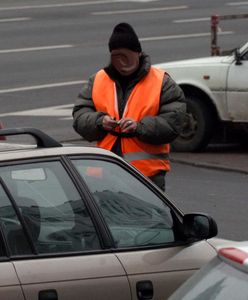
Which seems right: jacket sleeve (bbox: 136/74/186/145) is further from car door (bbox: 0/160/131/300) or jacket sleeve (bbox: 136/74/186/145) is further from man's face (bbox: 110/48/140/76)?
car door (bbox: 0/160/131/300)

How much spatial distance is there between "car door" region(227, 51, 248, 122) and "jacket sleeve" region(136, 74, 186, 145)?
6531mm

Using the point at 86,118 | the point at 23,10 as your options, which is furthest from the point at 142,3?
the point at 86,118

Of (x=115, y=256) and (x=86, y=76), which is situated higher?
(x=115, y=256)

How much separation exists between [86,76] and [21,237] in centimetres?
1652

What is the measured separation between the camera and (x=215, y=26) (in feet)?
62.8

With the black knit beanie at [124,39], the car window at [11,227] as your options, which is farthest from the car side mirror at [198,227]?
the black knit beanie at [124,39]

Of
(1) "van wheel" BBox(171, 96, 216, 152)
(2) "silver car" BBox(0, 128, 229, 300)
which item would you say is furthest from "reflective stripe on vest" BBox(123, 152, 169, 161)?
(1) "van wheel" BBox(171, 96, 216, 152)

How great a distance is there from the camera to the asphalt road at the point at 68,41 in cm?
1933

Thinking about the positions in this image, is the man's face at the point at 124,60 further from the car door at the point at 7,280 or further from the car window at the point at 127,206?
the car door at the point at 7,280

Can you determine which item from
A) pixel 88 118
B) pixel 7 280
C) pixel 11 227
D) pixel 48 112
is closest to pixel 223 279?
pixel 7 280

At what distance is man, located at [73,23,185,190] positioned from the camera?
8.07 meters

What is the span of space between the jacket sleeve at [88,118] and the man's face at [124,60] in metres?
0.25

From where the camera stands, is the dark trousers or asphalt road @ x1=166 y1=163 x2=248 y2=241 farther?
asphalt road @ x1=166 y1=163 x2=248 y2=241

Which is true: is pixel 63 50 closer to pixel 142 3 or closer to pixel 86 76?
pixel 86 76
